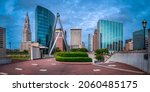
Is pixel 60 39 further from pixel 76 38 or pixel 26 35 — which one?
pixel 26 35

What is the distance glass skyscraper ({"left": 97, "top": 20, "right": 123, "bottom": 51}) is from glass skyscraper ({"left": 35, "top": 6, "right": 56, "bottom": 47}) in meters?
1.20

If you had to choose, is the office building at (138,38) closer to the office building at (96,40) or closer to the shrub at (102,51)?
the shrub at (102,51)

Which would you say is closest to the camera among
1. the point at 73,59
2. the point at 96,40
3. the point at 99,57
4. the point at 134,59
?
the point at 96,40

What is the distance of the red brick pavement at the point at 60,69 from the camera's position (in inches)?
246

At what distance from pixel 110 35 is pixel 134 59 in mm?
1218

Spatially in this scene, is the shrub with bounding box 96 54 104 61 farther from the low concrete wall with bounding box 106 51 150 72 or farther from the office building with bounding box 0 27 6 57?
the office building with bounding box 0 27 6 57

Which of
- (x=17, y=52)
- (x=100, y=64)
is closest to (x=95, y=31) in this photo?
(x=100, y=64)

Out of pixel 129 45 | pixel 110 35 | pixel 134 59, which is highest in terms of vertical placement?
pixel 110 35

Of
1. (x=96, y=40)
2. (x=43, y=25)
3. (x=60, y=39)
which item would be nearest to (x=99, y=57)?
(x=96, y=40)

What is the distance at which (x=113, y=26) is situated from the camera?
5.91 m

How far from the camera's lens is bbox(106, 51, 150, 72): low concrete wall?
631cm

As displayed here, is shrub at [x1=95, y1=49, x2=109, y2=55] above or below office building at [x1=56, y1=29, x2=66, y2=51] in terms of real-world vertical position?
below

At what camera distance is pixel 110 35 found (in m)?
5.89

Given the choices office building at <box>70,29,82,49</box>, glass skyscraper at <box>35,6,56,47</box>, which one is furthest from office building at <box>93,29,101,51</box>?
glass skyscraper at <box>35,6,56,47</box>
